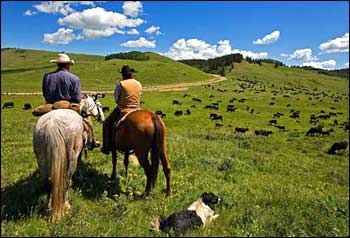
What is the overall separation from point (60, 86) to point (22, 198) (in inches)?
114

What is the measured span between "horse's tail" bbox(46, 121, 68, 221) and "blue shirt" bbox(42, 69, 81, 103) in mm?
1733

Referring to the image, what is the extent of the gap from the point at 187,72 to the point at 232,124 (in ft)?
311

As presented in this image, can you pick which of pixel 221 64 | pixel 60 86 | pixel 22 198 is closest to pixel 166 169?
pixel 60 86

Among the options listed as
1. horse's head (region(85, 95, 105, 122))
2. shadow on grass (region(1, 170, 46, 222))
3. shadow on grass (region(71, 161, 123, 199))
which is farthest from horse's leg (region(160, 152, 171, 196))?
shadow on grass (region(1, 170, 46, 222))

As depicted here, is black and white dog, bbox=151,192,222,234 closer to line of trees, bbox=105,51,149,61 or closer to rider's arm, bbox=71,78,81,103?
rider's arm, bbox=71,78,81,103

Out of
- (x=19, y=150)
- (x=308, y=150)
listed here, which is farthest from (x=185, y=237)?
(x=308, y=150)

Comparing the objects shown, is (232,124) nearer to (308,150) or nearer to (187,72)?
(308,150)

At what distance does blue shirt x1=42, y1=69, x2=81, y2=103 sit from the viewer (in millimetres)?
9484

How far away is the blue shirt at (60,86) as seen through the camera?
9.48 m

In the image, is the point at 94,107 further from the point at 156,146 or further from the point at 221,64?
the point at 221,64

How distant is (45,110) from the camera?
9.38m

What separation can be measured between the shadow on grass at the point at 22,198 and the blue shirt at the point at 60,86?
7.57 feet

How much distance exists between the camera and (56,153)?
26.1ft

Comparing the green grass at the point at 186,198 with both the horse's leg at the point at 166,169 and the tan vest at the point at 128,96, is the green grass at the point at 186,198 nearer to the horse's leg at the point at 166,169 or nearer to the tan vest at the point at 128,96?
the horse's leg at the point at 166,169
